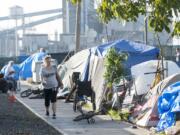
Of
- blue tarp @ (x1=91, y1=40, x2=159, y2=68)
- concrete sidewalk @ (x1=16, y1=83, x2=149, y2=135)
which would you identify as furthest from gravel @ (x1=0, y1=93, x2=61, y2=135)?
blue tarp @ (x1=91, y1=40, x2=159, y2=68)

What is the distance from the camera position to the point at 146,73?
1744 cm

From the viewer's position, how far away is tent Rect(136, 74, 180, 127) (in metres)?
14.1

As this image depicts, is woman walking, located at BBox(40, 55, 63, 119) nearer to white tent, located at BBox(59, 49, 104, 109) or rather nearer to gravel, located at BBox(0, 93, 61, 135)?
gravel, located at BBox(0, 93, 61, 135)

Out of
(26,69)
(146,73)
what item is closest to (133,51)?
(146,73)

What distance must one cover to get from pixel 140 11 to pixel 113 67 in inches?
350

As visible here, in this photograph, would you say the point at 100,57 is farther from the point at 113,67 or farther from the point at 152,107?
the point at 152,107

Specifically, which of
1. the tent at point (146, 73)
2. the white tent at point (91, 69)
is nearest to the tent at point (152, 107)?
the tent at point (146, 73)

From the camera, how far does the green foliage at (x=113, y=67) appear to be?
18562mm

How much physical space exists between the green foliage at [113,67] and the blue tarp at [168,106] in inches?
195

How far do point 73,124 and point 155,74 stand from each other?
118 inches

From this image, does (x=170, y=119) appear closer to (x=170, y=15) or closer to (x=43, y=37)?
(x=170, y=15)

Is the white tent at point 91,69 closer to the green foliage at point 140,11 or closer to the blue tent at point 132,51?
the blue tent at point 132,51

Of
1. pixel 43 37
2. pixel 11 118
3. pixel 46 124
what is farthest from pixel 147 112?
pixel 43 37

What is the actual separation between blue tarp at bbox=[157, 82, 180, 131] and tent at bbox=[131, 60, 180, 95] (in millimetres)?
3550
